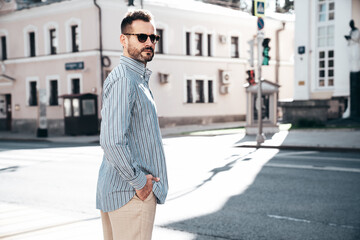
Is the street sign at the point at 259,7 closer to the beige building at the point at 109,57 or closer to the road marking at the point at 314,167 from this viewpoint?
the road marking at the point at 314,167

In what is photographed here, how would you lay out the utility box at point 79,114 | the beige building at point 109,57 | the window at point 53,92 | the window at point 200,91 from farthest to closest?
the window at point 200,91 < the window at point 53,92 < the beige building at point 109,57 < the utility box at point 79,114

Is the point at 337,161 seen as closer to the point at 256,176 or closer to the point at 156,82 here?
the point at 256,176

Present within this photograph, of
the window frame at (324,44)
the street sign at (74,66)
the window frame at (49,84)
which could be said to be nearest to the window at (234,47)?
the window frame at (324,44)

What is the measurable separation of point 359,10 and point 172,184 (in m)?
18.4

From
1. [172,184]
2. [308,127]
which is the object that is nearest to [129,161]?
[172,184]

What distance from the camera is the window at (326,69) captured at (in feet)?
76.8

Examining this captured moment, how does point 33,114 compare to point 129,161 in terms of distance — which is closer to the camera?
point 129,161

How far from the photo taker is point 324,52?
2372 centimetres

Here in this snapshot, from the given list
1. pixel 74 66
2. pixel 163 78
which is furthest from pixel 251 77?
pixel 74 66

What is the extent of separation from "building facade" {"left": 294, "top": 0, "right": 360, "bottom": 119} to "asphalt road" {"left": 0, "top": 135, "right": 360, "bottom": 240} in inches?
448

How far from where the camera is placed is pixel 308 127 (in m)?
21.1

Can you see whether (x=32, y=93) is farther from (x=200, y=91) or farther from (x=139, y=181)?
(x=139, y=181)

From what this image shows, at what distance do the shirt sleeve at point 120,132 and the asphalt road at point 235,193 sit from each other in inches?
114

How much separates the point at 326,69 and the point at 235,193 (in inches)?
713
